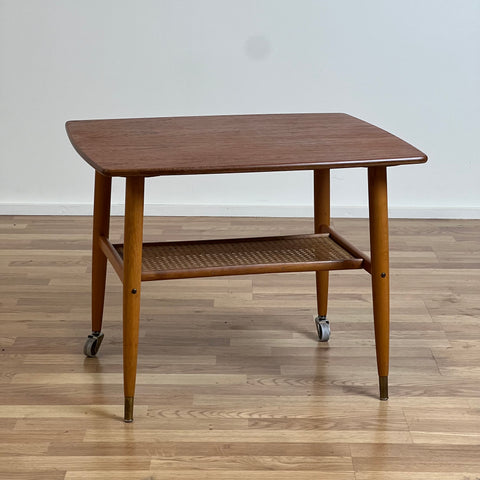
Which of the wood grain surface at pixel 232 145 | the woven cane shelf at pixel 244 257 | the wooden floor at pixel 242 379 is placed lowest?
the wooden floor at pixel 242 379

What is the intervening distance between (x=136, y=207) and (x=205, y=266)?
28 cm

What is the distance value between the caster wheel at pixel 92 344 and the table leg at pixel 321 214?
2.15ft

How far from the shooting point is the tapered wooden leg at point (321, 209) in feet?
8.56

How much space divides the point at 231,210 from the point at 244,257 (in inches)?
71.7

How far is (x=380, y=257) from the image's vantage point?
88.7 inches

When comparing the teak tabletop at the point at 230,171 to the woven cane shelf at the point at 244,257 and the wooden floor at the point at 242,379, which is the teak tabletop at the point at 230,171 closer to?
the woven cane shelf at the point at 244,257

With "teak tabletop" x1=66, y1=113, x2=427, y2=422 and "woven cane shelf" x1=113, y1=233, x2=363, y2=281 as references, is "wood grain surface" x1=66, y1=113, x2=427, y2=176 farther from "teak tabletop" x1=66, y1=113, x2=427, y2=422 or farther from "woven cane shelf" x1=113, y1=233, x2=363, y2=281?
"woven cane shelf" x1=113, y1=233, x2=363, y2=281

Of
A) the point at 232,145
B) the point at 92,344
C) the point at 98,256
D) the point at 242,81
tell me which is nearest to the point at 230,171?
the point at 232,145

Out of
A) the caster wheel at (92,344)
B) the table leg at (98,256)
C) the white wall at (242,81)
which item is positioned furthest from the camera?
the white wall at (242,81)

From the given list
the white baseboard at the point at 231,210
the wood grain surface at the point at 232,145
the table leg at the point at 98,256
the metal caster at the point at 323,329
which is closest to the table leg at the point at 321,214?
the metal caster at the point at 323,329

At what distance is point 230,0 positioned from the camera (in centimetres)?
392

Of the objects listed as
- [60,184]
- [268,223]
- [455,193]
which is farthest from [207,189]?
[455,193]

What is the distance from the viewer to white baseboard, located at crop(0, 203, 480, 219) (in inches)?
163

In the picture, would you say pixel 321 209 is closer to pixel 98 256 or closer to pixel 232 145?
pixel 232 145
